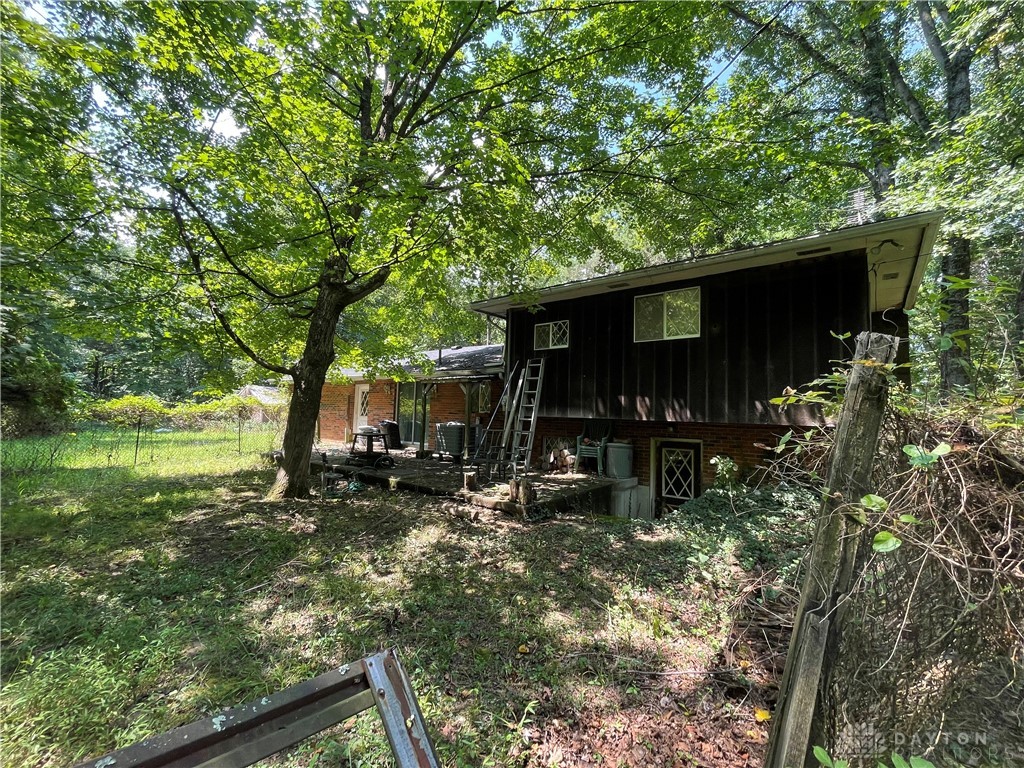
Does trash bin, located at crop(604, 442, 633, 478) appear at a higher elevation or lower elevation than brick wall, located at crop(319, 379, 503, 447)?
lower

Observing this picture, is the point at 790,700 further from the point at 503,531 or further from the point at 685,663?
the point at 503,531

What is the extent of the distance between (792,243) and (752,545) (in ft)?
14.9

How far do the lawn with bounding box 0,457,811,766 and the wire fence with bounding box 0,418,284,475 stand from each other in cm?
402

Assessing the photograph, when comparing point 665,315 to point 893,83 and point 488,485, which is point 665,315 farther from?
point 893,83

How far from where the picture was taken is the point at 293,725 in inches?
48.2

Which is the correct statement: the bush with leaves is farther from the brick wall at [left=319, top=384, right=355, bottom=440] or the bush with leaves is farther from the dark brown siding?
the dark brown siding

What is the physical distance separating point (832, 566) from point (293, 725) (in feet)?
6.88

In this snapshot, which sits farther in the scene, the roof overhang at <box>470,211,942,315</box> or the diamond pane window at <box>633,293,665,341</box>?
the diamond pane window at <box>633,293,665,341</box>

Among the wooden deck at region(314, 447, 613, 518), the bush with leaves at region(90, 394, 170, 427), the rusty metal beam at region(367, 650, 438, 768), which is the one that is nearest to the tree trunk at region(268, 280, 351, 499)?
the wooden deck at region(314, 447, 613, 518)

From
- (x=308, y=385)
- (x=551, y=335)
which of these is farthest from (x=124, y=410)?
(x=551, y=335)

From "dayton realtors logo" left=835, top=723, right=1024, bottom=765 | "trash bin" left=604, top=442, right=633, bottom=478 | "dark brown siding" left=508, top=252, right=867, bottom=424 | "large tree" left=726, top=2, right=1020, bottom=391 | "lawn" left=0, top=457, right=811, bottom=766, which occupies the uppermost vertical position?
"large tree" left=726, top=2, right=1020, bottom=391

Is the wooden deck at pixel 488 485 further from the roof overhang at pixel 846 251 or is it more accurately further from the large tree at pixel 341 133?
the roof overhang at pixel 846 251

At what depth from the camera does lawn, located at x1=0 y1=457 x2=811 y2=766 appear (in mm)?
2416

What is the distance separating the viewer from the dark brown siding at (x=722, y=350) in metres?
6.59
